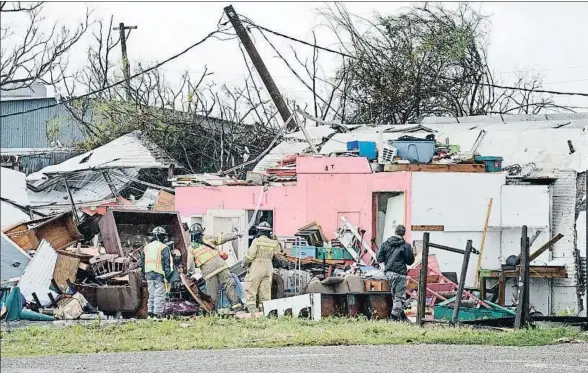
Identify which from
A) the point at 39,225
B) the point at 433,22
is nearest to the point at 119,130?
the point at 433,22

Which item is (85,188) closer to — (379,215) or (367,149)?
(367,149)

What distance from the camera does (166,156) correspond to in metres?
31.8

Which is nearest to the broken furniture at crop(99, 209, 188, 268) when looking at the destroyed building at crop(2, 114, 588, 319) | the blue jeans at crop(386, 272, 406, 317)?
the destroyed building at crop(2, 114, 588, 319)

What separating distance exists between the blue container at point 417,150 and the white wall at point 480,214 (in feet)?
2.80

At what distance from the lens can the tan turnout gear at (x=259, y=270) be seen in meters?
19.4

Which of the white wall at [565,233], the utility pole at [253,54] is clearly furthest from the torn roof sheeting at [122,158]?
the white wall at [565,233]

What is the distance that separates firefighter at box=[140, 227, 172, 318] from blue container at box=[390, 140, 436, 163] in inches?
362

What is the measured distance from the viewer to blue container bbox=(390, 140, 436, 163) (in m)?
26.1

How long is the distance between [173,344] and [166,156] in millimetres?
18685

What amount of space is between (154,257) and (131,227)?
5.46 m

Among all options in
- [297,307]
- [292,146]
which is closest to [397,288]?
[297,307]

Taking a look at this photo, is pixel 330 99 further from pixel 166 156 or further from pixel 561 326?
pixel 561 326

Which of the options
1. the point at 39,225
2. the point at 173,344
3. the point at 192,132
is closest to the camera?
the point at 173,344

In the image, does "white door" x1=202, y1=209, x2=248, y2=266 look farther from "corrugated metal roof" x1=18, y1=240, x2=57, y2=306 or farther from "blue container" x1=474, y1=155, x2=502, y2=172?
"corrugated metal roof" x1=18, y1=240, x2=57, y2=306
